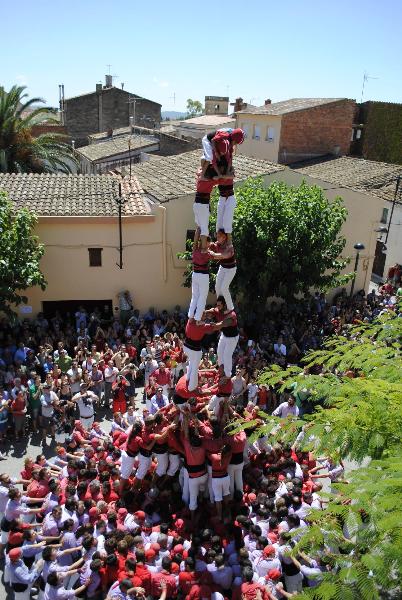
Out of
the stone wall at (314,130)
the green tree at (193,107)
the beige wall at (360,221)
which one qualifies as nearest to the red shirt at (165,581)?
the beige wall at (360,221)

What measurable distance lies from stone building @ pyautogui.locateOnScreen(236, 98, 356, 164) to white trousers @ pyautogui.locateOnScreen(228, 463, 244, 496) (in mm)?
24600

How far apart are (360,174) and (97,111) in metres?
24.7

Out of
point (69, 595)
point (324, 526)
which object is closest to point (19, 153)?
point (69, 595)

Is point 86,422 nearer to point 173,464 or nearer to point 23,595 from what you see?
point 173,464

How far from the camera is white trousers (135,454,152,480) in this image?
9.84 m

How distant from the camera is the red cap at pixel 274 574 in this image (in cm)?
801

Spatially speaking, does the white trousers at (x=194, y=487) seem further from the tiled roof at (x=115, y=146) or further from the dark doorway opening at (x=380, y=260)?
the tiled roof at (x=115, y=146)

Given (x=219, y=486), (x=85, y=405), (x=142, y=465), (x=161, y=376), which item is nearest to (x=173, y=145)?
(x=161, y=376)

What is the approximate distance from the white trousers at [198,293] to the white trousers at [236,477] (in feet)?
9.33

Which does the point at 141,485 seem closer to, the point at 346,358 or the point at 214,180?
the point at 346,358

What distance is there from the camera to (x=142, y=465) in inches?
388

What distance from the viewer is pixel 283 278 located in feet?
54.8

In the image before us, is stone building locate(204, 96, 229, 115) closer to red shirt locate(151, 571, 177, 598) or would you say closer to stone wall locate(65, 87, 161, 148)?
stone wall locate(65, 87, 161, 148)

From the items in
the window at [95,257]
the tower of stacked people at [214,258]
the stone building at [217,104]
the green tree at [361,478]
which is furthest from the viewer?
the stone building at [217,104]
